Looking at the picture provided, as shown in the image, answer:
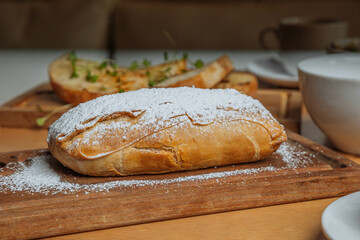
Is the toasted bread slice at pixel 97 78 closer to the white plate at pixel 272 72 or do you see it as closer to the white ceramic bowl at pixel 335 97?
the white plate at pixel 272 72

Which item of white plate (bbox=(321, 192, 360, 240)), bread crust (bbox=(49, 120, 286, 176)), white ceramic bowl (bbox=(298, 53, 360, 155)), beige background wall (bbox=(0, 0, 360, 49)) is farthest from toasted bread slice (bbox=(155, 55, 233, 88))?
beige background wall (bbox=(0, 0, 360, 49))

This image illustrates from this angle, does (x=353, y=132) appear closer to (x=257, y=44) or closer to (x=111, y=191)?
(x=111, y=191)

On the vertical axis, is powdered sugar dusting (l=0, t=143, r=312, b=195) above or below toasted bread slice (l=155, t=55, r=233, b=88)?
below

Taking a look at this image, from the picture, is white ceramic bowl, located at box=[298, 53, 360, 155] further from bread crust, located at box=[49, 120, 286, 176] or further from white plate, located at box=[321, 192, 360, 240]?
white plate, located at box=[321, 192, 360, 240]

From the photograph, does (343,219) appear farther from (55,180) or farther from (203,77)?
(203,77)

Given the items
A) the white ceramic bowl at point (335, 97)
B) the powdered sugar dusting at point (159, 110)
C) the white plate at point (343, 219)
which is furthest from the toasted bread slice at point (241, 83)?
the white plate at point (343, 219)

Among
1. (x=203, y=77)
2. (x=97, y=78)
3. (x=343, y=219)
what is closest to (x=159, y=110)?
(x=343, y=219)
